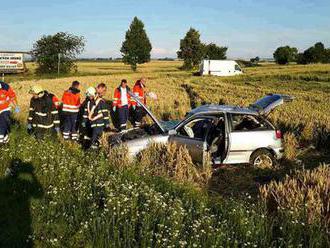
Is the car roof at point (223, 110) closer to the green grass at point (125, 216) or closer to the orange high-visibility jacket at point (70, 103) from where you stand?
the green grass at point (125, 216)

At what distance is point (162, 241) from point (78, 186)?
97.5 inches

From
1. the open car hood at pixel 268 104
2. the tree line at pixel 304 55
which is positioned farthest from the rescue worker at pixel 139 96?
the tree line at pixel 304 55

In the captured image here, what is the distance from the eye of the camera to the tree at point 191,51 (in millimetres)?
86062

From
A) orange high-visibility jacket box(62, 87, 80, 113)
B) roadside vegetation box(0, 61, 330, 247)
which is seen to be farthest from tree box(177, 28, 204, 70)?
roadside vegetation box(0, 61, 330, 247)

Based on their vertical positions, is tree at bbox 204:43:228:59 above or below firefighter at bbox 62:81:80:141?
above

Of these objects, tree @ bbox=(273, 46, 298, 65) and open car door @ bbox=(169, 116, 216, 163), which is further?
tree @ bbox=(273, 46, 298, 65)

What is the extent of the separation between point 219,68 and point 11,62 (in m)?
26.7

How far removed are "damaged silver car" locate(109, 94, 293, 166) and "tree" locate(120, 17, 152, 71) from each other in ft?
242

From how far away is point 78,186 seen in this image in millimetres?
7902

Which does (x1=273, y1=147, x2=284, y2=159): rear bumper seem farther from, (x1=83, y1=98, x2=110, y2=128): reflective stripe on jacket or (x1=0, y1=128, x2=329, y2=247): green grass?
(x1=83, y1=98, x2=110, y2=128): reflective stripe on jacket

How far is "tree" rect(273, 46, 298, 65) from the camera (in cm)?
9800

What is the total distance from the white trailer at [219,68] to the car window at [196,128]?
50.1m

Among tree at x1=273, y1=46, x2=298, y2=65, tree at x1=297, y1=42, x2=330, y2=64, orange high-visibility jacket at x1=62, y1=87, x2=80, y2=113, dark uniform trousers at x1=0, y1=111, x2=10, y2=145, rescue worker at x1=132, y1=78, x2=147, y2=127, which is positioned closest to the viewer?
dark uniform trousers at x1=0, y1=111, x2=10, y2=145

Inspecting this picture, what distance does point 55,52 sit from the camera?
2474 inches
